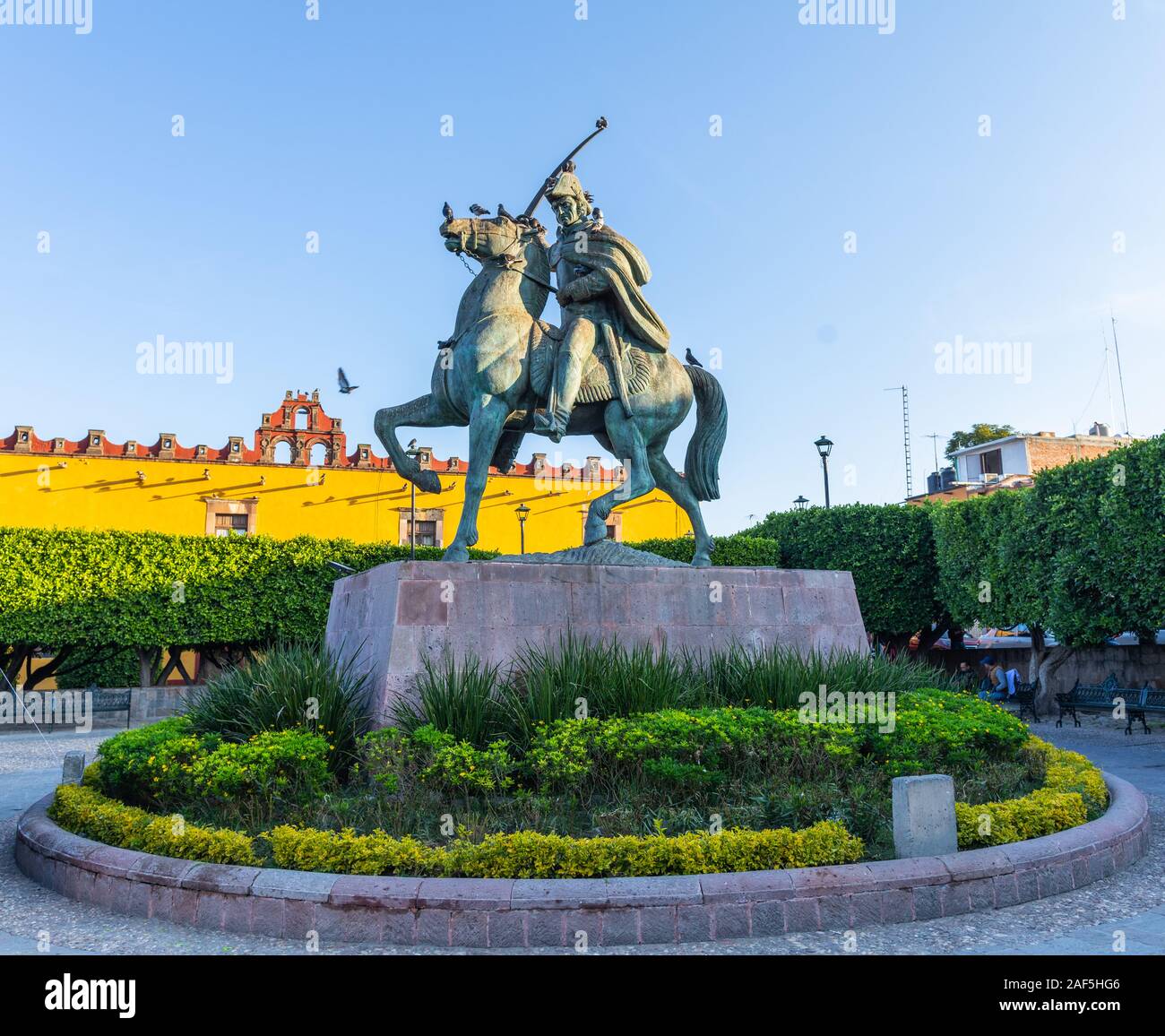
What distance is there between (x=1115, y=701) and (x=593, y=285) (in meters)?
12.9

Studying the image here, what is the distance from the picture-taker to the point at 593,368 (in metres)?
9.31

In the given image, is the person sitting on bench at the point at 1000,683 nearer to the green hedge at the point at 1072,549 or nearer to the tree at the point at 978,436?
the green hedge at the point at 1072,549

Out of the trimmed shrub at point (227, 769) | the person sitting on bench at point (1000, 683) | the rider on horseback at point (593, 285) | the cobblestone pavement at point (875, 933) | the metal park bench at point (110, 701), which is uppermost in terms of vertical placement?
the rider on horseback at point (593, 285)

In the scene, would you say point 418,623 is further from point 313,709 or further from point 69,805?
point 69,805

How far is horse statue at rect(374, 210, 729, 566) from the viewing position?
8.89 metres

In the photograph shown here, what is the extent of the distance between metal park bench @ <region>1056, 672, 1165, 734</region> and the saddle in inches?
455

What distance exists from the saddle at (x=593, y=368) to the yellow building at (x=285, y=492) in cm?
2546

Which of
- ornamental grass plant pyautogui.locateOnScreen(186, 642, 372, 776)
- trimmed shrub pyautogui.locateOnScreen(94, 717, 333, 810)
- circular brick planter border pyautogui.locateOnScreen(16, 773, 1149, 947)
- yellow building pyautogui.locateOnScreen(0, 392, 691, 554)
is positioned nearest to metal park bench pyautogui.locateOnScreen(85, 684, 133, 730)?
yellow building pyautogui.locateOnScreen(0, 392, 691, 554)

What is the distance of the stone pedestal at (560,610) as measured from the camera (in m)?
7.78

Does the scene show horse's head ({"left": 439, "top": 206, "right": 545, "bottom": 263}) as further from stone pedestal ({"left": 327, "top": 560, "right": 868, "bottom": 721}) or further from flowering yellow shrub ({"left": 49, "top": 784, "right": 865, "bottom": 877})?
flowering yellow shrub ({"left": 49, "top": 784, "right": 865, "bottom": 877})

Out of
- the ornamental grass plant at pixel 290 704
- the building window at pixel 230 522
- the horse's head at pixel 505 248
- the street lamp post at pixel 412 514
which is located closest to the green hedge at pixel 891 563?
the street lamp post at pixel 412 514

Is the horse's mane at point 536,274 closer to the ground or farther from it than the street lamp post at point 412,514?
farther from it

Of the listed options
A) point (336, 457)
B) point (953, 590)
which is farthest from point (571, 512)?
point (953, 590)

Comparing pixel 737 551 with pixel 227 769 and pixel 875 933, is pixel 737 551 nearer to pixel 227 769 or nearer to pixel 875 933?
pixel 227 769
